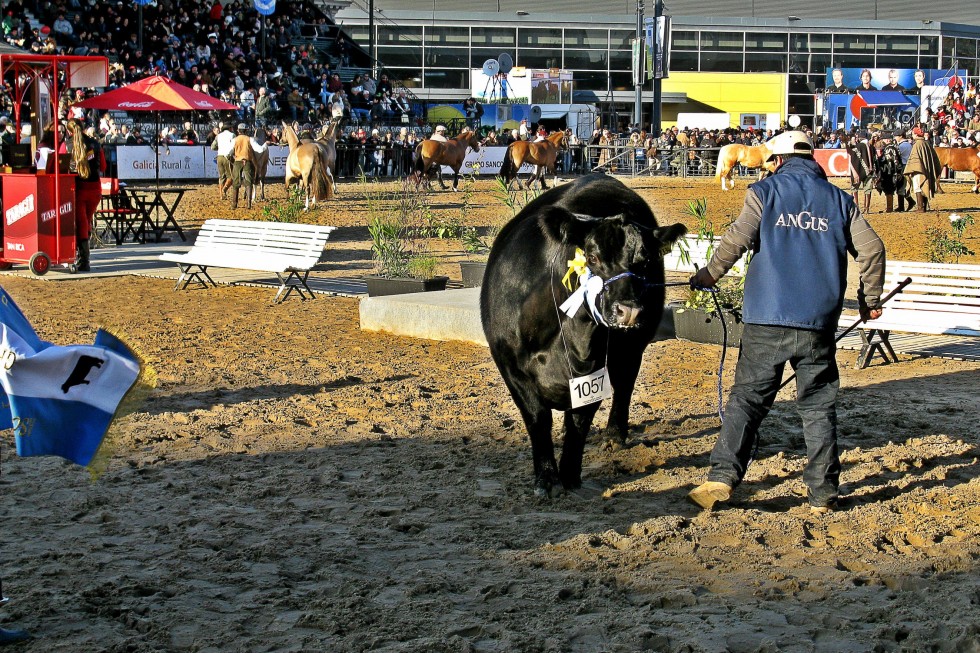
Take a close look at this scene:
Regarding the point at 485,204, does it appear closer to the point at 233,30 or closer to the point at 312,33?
the point at 233,30

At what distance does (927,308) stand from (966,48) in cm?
7153

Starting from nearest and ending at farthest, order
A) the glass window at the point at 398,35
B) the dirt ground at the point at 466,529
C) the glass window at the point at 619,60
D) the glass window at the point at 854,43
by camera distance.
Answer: the dirt ground at the point at 466,529
the glass window at the point at 398,35
the glass window at the point at 619,60
the glass window at the point at 854,43

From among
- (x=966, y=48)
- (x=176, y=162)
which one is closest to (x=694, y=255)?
(x=176, y=162)

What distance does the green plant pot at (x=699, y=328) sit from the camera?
443 inches

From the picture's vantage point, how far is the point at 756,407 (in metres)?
6.29

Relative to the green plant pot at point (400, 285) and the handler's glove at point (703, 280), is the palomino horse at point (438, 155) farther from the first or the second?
the handler's glove at point (703, 280)

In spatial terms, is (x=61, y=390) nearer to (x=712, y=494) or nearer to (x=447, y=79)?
(x=712, y=494)

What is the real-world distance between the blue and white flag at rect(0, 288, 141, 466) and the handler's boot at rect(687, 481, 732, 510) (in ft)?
10.6

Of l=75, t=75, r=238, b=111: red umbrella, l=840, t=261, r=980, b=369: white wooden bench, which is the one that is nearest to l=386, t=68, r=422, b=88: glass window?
l=75, t=75, r=238, b=111: red umbrella

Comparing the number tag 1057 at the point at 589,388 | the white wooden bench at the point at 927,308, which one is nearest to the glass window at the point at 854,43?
the white wooden bench at the point at 927,308

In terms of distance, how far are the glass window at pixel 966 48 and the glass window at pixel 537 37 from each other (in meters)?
25.8

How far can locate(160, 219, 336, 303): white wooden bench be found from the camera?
46.6ft

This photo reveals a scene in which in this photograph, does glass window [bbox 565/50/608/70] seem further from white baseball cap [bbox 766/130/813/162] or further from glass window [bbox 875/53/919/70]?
white baseball cap [bbox 766/130/813/162]

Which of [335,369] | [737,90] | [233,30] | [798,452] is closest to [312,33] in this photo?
[233,30]
